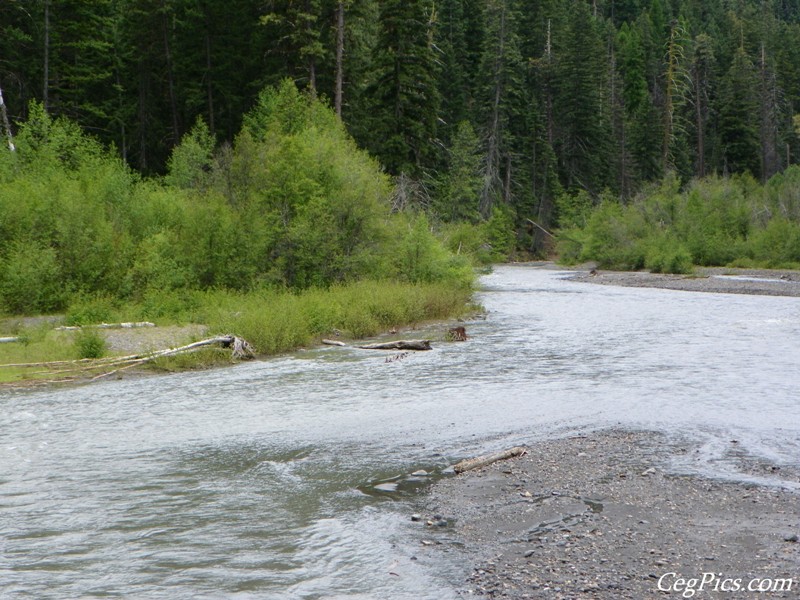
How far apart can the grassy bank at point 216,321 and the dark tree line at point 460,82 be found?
15.2 m

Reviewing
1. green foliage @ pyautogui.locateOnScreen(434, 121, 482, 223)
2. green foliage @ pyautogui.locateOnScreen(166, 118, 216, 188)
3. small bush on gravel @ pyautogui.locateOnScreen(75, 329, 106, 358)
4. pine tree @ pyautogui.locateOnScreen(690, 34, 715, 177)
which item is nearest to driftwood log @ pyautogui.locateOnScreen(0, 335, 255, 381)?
small bush on gravel @ pyautogui.locateOnScreen(75, 329, 106, 358)

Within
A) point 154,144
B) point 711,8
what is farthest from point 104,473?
point 711,8

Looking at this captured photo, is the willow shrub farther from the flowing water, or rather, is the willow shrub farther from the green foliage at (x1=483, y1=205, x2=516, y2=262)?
the green foliage at (x1=483, y1=205, x2=516, y2=262)

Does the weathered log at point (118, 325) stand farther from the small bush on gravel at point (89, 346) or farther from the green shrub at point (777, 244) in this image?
the green shrub at point (777, 244)

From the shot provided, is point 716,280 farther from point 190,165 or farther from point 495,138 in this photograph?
point 495,138

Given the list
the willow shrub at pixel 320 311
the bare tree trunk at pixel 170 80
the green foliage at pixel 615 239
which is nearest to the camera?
the willow shrub at pixel 320 311

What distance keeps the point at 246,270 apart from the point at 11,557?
21.5 metres

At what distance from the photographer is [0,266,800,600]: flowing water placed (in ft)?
28.0

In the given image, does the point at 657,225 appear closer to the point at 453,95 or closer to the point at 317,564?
the point at 453,95

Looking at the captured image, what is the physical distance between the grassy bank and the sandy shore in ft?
38.7

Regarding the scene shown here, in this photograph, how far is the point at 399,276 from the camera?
111 ft

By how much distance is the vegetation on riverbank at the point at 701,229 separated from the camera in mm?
54594

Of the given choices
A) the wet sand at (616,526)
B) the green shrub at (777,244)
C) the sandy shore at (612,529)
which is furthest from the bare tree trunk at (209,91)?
the sandy shore at (612,529)

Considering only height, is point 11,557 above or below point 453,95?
below
